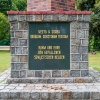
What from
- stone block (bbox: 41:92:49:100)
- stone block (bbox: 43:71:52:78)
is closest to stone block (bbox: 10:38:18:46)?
stone block (bbox: 43:71:52:78)

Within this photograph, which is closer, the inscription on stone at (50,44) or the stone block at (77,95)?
the stone block at (77,95)

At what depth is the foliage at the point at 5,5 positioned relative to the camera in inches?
1273

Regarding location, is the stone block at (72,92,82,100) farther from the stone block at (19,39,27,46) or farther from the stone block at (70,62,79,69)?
the stone block at (19,39,27,46)

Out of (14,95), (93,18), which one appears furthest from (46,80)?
(93,18)

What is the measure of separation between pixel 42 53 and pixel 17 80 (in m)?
0.89

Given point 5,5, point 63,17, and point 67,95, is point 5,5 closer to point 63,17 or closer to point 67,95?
point 63,17

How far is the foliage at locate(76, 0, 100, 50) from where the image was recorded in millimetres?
23766

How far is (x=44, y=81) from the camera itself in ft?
21.8

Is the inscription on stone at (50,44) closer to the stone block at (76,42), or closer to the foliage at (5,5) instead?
the stone block at (76,42)

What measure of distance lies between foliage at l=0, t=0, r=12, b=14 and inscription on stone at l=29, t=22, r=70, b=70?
26.2 meters

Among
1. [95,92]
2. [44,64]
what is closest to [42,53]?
[44,64]

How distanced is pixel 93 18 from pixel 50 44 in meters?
17.6

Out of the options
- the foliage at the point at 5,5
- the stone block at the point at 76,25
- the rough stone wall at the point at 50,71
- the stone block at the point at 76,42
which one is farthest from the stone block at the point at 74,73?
the foliage at the point at 5,5

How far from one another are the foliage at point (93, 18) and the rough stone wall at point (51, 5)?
645 inches
